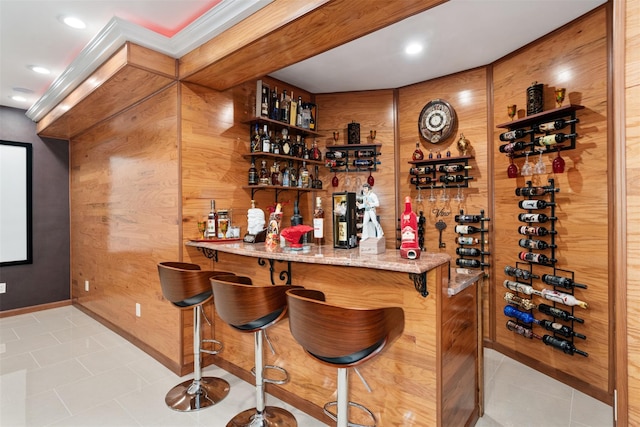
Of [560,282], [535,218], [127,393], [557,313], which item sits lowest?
[127,393]

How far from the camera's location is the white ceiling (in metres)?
2.33

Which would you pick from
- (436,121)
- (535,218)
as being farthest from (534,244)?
(436,121)

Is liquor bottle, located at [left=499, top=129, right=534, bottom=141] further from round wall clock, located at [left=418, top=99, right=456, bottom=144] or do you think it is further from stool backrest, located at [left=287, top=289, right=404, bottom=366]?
stool backrest, located at [left=287, top=289, right=404, bottom=366]

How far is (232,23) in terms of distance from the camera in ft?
7.43

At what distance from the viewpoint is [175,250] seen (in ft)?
9.45

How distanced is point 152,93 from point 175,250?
149 cm

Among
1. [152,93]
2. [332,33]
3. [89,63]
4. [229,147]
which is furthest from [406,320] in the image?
[89,63]

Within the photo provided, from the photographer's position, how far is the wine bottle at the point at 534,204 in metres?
2.78

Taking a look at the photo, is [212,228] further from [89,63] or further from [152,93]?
[89,63]

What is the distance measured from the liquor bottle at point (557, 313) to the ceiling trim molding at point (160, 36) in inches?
123

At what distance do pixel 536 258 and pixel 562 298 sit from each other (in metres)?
0.36

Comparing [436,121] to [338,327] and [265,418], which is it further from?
[265,418]

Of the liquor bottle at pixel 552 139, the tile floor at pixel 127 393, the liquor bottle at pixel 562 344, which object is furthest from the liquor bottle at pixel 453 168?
the tile floor at pixel 127 393

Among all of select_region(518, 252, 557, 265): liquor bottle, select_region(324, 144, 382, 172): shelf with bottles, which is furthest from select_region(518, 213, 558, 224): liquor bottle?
select_region(324, 144, 382, 172): shelf with bottles
